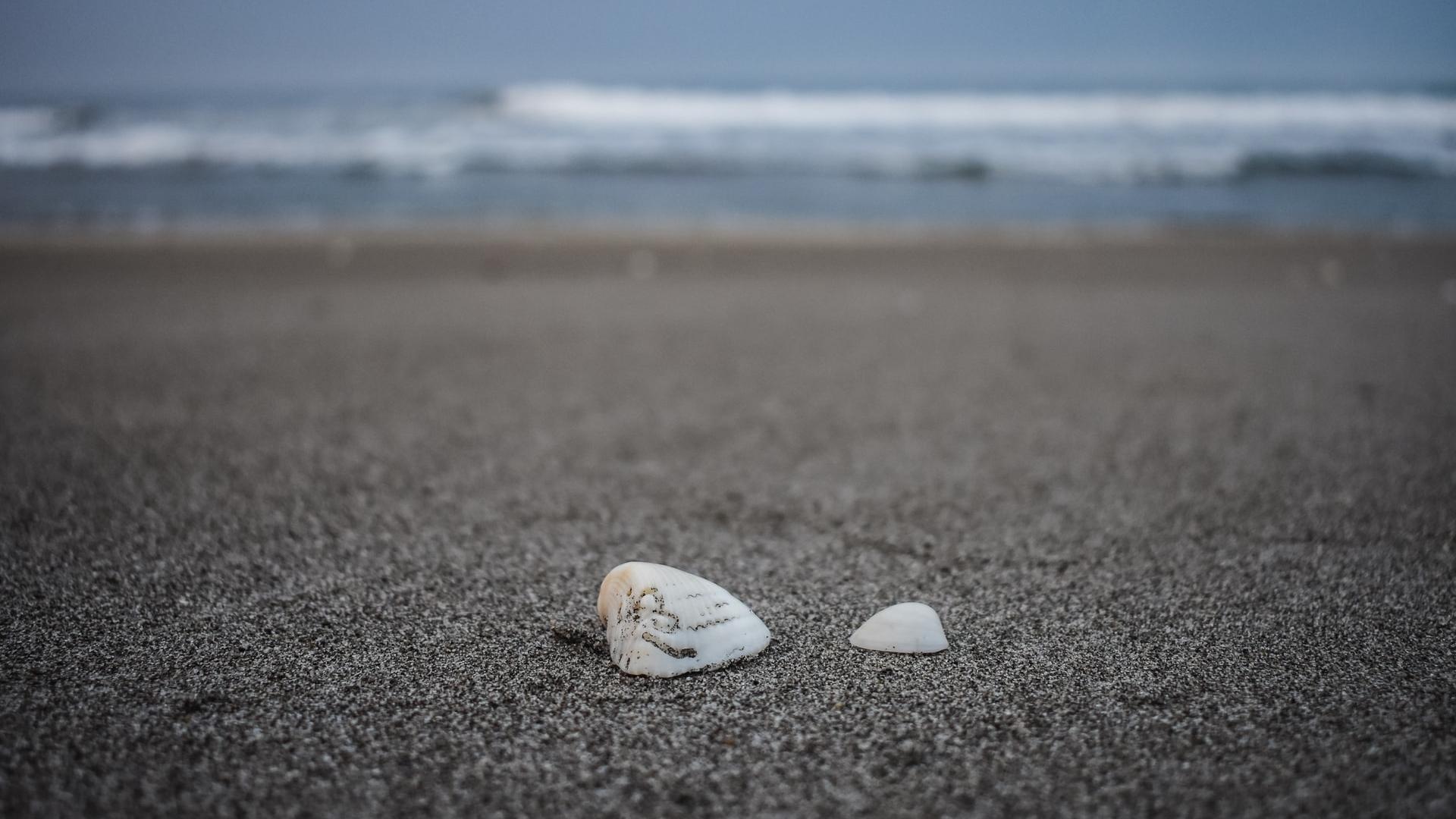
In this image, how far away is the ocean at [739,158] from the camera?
8305mm

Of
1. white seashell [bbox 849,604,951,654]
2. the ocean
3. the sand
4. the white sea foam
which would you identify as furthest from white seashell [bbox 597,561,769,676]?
the white sea foam

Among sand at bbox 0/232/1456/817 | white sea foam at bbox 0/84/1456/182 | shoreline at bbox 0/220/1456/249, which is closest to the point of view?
sand at bbox 0/232/1456/817

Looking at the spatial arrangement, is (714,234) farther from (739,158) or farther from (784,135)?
(784,135)

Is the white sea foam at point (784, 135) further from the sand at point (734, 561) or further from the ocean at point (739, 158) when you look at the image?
the sand at point (734, 561)

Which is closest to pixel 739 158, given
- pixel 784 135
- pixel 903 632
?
pixel 784 135

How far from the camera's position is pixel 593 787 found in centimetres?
121

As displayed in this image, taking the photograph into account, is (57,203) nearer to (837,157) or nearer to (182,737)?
(837,157)

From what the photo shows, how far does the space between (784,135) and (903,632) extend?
11.9m

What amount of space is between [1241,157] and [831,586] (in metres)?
10.7

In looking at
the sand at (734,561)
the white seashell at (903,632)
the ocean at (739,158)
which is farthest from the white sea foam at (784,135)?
the white seashell at (903,632)

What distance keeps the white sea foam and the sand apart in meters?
6.75

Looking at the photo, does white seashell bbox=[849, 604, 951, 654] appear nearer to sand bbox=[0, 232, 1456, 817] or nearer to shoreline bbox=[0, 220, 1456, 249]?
sand bbox=[0, 232, 1456, 817]

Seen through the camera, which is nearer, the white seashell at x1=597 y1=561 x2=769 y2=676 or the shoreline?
the white seashell at x1=597 y1=561 x2=769 y2=676

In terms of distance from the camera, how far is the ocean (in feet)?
27.2
